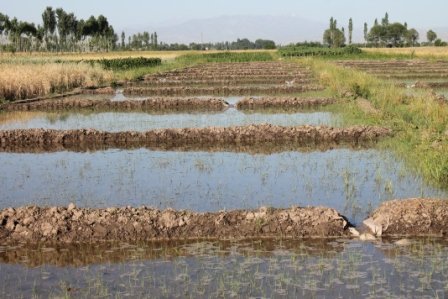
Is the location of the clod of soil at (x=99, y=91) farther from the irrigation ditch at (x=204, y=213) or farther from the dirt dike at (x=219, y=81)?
the dirt dike at (x=219, y=81)

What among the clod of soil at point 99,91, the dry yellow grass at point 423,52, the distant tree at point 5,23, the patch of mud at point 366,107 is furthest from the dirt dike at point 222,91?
the distant tree at point 5,23

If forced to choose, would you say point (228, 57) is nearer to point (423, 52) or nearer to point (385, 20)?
point (423, 52)

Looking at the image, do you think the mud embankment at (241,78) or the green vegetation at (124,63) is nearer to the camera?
the mud embankment at (241,78)

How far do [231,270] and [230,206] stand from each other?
1829 millimetres

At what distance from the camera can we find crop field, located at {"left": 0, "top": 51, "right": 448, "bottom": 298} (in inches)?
185

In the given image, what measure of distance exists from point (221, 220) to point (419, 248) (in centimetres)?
181

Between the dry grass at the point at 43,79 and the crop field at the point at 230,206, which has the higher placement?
the dry grass at the point at 43,79

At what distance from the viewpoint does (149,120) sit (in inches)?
548

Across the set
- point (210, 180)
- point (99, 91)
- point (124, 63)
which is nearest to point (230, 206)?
point (210, 180)

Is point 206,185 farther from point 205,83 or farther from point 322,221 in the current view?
point 205,83

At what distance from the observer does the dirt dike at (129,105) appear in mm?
16391

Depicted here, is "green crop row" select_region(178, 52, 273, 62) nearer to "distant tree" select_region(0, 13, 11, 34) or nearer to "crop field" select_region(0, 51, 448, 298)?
"distant tree" select_region(0, 13, 11, 34)

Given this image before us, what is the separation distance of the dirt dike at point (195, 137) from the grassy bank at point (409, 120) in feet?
2.56

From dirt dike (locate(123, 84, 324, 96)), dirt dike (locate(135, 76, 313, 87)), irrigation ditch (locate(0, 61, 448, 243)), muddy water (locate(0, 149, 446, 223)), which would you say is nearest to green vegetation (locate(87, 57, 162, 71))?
dirt dike (locate(135, 76, 313, 87))
